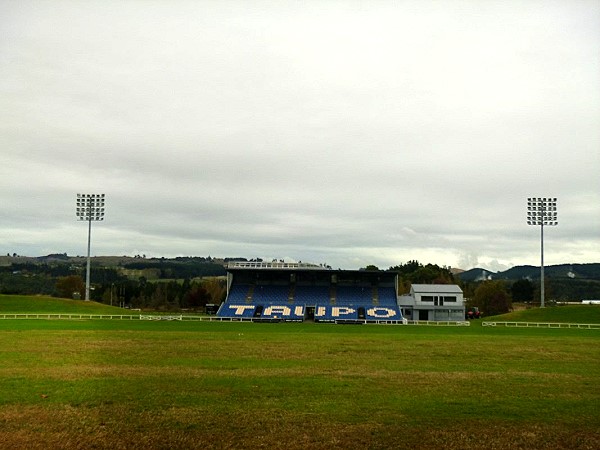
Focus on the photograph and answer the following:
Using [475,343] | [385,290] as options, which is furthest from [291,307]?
[475,343]

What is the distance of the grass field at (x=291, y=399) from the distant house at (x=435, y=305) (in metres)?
56.9

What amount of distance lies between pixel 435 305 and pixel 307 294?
19.9 meters

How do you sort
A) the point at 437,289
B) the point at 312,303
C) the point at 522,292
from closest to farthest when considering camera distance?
1. the point at 312,303
2. the point at 437,289
3. the point at 522,292

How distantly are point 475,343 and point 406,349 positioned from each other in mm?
7612

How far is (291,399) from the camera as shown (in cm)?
1617

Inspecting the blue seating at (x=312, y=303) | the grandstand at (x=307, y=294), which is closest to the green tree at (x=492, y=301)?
the grandstand at (x=307, y=294)

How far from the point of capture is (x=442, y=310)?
8519 cm

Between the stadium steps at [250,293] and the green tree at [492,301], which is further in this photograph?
the green tree at [492,301]

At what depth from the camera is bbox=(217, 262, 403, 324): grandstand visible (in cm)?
7288

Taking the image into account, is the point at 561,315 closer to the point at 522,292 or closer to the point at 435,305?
the point at 435,305

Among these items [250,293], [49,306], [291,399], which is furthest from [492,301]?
[291,399]

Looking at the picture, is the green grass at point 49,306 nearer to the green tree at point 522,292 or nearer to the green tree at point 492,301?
the green tree at point 492,301

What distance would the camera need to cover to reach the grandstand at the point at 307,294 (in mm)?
72875

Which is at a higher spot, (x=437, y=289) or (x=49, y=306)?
(x=437, y=289)
